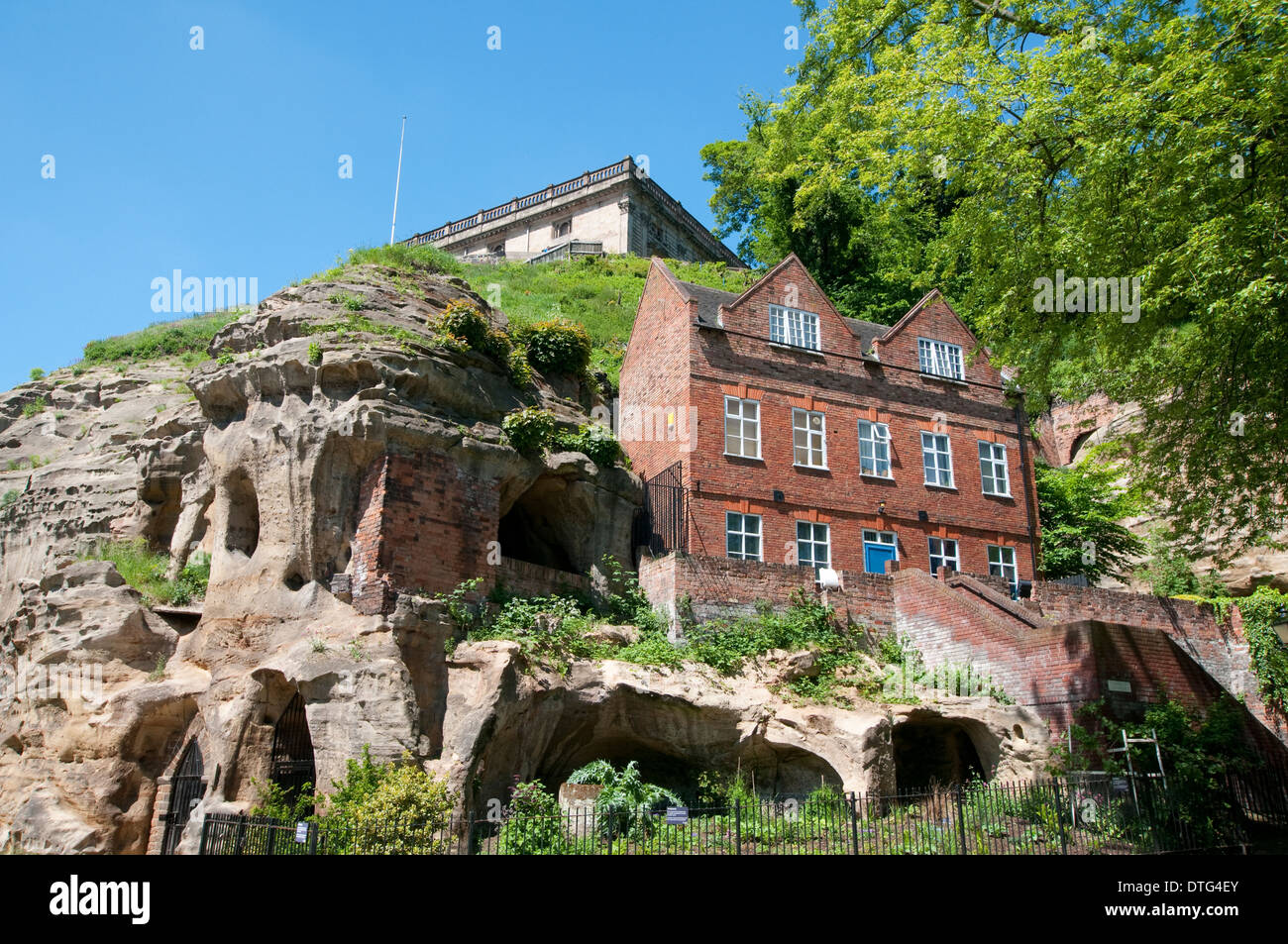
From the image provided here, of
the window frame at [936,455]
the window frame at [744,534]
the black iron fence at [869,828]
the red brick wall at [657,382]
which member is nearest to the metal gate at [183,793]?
the black iron fence at [869,828]

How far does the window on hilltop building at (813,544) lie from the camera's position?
1012 inches

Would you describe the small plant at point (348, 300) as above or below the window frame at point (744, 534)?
above

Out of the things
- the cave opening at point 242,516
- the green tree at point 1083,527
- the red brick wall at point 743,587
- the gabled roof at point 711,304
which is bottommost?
the red brick wall at point 743,587

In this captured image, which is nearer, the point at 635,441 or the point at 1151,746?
the point at 1151,746

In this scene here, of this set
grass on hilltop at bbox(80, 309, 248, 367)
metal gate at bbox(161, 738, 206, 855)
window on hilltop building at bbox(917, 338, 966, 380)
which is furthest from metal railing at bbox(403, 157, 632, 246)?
metal gate at bbox(161, 738, 206, 855)

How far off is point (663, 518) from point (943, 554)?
8463 millimetres

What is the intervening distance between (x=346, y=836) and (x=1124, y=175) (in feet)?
51.8

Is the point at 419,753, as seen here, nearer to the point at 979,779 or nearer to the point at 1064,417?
the point at 979,779

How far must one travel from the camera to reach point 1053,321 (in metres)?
18.1

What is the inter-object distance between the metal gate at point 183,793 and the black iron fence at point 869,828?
3619 mm

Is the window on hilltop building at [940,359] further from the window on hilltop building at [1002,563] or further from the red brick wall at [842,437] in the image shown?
the window on hilltop building at [1002,563]

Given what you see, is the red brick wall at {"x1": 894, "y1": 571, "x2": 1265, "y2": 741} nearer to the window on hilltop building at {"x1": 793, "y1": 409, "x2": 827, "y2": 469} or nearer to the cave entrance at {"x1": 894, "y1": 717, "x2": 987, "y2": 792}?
the cave entrance at {"x1": 894, "y1": 717, "x2": 987, "y2": 792}
